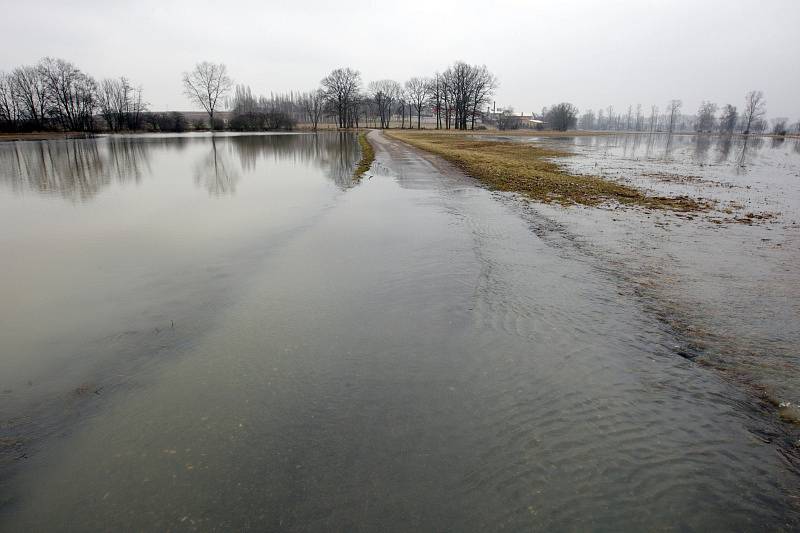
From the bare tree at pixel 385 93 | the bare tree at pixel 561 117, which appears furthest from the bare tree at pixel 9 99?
the bare tree at pixel 561 117

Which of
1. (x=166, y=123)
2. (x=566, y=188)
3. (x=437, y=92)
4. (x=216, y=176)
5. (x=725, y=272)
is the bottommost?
(x=725, y=272)

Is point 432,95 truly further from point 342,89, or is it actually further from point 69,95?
point 69,95

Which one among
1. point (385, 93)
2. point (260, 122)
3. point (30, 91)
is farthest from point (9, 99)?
point (385, 93)

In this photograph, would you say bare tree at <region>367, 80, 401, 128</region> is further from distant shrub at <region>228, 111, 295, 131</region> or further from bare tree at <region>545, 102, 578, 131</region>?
bare tree at <region>545, 102, 578, 131</region>

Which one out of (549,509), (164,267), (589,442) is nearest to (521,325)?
(589,442)

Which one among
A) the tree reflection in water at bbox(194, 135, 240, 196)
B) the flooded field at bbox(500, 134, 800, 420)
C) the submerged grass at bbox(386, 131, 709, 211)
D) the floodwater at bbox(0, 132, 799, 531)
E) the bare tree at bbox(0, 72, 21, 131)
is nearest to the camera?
the floodwater at bbox(0, 132, 799, 531)

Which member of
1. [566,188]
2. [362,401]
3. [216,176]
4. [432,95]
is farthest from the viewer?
[432,95]

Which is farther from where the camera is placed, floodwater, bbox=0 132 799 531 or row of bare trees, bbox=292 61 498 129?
row of bare trees, bbox=292 61 498 129

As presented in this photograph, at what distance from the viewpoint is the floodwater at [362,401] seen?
2.84m

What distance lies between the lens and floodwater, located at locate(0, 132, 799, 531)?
2.84 metres

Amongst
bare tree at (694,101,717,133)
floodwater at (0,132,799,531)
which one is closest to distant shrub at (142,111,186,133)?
floodwater at (0,132,799,531)

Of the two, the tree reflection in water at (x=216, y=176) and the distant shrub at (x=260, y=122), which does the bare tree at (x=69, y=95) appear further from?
the tree reflection in water at (x=216, y=176)

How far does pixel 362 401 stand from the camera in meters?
3.89

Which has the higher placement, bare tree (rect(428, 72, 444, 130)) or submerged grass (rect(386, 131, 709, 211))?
bare tree (rect(428, 72, 444, 130))
